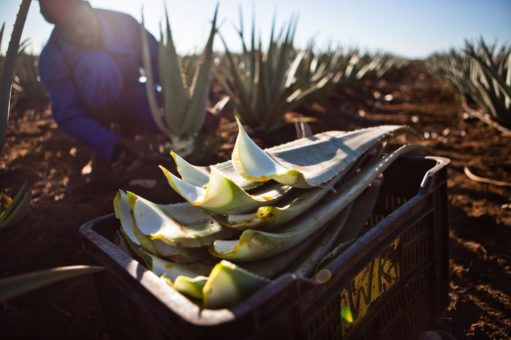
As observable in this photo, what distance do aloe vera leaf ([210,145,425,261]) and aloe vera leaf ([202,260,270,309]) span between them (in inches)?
3.7

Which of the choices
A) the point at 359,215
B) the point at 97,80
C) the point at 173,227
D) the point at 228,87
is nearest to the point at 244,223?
the point at 173,227

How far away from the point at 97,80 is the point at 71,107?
0.23 m

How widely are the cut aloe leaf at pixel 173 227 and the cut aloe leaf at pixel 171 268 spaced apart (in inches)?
1.4

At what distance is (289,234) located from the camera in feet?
2.16

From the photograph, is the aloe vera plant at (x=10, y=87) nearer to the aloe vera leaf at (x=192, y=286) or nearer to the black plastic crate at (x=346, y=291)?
the black plastic crate at (x=346, y=291)

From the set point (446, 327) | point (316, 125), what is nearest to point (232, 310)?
point (446, 327)

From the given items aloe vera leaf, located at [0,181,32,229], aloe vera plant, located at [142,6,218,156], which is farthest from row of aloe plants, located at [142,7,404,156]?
aloe vera leaf, located at [0,181,32,229]

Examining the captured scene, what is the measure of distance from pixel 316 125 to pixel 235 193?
285 centimetres

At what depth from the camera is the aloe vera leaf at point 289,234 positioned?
0.60m

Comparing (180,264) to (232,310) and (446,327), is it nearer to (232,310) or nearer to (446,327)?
(232,310)

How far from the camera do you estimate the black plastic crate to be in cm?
49

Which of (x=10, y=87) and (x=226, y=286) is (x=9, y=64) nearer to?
(x=10, y=87)

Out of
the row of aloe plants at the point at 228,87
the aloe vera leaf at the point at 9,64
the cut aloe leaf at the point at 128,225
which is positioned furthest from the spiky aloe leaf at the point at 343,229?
the row of aloe plants at the point at 228,87

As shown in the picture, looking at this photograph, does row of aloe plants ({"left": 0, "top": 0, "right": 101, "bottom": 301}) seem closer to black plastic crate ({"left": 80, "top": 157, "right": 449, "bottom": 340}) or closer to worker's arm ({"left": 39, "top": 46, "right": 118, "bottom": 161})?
black plastic crate ({"left": 80, "top": 157, "right": 449, "bottom": 340})
